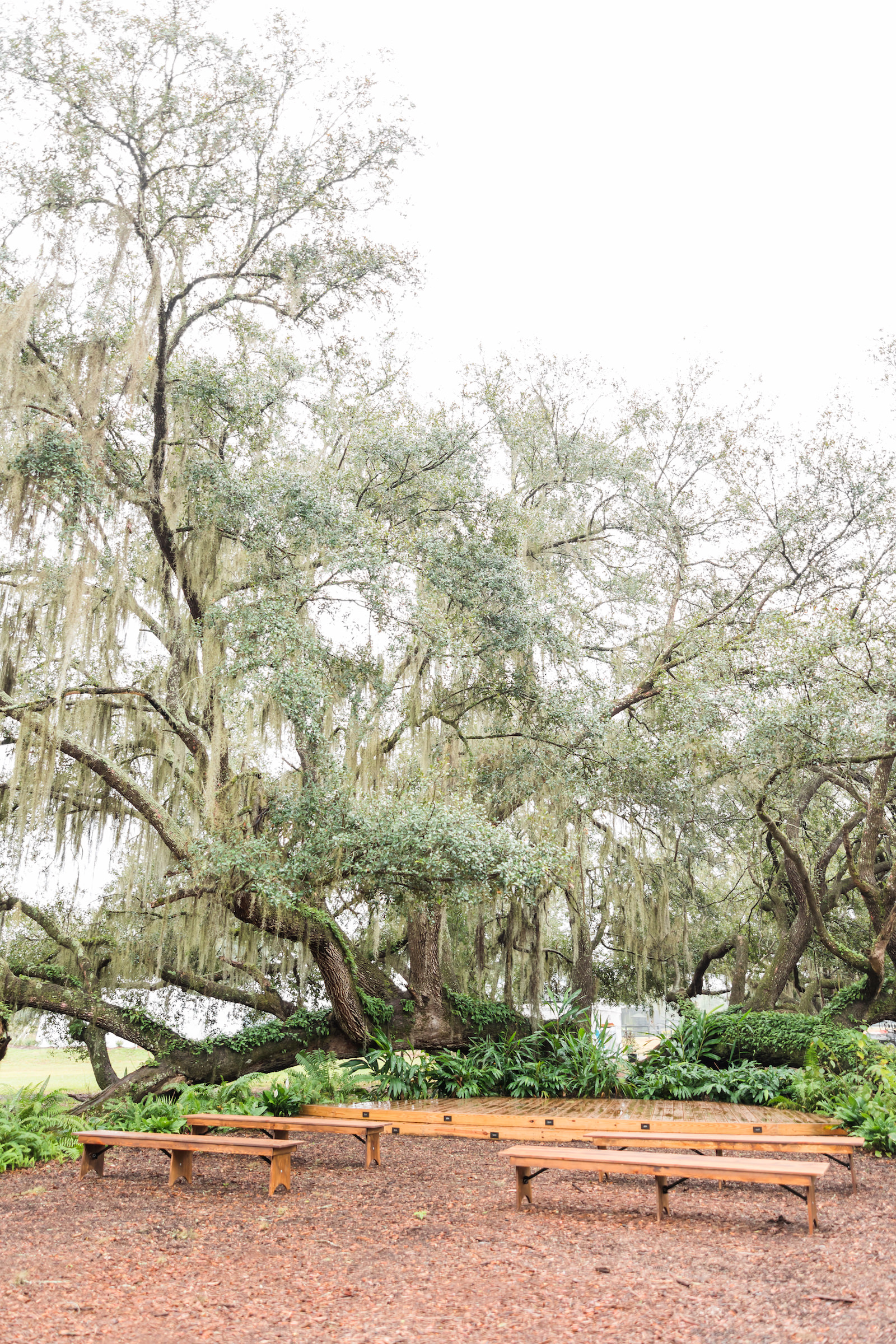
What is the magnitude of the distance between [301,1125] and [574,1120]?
6.79 feet

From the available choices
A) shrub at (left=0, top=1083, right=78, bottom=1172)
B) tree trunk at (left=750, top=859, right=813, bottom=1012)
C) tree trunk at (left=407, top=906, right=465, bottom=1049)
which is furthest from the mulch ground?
tree trunk at (left=750, top=859, right=813, bottom=1012)

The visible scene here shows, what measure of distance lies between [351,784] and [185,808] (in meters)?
2.58

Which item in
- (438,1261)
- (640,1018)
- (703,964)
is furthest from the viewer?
(640,1018)

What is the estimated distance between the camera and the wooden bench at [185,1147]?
5355mm

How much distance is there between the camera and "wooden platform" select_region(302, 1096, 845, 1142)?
646cm

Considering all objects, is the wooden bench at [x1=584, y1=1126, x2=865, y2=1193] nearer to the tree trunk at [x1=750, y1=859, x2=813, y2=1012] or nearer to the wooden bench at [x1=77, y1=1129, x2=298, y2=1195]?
the wooden bench at [x1=77, y1=1129, x2=298, y2=1195]

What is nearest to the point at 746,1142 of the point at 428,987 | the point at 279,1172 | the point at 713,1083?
the point at 279,1172

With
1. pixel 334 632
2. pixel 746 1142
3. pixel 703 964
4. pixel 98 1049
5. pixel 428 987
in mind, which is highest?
pixel 334 632

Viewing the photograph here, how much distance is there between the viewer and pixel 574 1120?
6.78 metres

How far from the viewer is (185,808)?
10570 millimetres

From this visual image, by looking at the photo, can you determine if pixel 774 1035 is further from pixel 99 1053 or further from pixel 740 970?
pixel 99 1053

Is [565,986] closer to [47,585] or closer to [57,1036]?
[57,1036]

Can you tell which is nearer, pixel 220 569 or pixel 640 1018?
pixel 220 569

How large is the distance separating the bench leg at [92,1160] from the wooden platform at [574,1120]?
1712 millimetres
